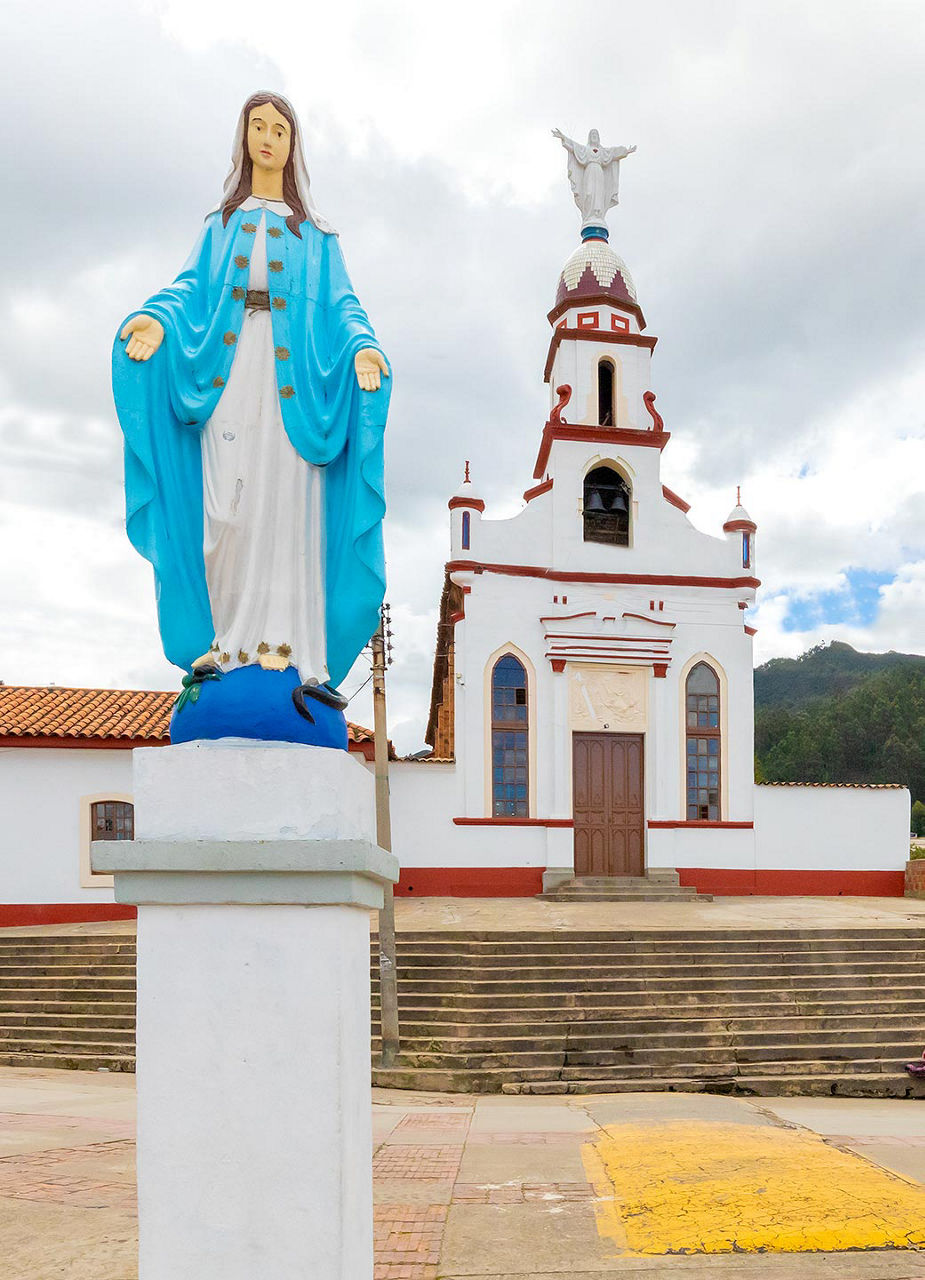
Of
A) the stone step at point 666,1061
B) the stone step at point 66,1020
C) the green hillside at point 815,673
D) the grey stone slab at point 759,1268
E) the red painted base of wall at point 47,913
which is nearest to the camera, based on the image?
the grey stone slab at point 759,1268

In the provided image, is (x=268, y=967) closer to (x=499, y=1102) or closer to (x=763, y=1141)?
(x=763, y=1141)

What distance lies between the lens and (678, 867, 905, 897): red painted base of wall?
63.1ft

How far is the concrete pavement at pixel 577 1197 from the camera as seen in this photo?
169 inches

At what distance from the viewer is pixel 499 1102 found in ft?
31.6

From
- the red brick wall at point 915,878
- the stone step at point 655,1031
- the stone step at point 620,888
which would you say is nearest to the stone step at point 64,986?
the stone step at point 655,1031

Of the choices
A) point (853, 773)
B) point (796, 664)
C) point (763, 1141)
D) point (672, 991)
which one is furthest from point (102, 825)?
point (796, 664)

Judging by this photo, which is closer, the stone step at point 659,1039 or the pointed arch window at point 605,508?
the stone step at point 659,1039

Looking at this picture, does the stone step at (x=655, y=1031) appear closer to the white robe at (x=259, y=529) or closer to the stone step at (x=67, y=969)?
the stone step at (x=67, y=969)

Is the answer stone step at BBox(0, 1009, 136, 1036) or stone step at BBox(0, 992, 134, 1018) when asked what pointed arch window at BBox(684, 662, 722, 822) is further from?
stone step at BBox(0, 1009, 136, 1036)

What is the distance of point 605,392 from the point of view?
2102 cm

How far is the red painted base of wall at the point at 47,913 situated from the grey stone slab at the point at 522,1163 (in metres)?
11.8

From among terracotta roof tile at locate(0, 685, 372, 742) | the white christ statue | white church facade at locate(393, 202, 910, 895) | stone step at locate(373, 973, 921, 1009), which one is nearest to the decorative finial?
the white christ statue

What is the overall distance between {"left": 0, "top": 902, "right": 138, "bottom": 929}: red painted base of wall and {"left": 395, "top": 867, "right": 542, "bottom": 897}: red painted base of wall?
16.4 ft

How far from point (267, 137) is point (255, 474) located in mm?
1161
